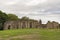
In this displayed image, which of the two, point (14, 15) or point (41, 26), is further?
point (14, 15)

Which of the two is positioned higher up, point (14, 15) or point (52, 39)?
point (14, 15)

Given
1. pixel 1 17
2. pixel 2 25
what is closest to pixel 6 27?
pixel 2 25

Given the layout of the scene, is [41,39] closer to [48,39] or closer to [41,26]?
[48,39]

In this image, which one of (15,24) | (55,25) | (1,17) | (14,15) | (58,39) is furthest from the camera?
(14,15)

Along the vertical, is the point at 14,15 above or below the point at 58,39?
above

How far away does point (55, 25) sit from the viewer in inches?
2195

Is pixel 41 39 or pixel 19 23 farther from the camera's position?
pixel 19 23

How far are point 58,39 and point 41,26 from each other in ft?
101

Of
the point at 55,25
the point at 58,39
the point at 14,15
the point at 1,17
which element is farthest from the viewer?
the point at 14,15

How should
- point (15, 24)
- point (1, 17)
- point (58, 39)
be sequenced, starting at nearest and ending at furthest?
point (58, 39) → point (15, 24) → point (1, 17)

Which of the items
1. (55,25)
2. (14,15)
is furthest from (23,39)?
(14,15)

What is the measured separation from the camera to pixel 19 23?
59.4 m

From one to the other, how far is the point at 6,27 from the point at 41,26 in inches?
476

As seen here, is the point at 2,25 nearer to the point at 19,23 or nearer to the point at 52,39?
the point at 19,23
